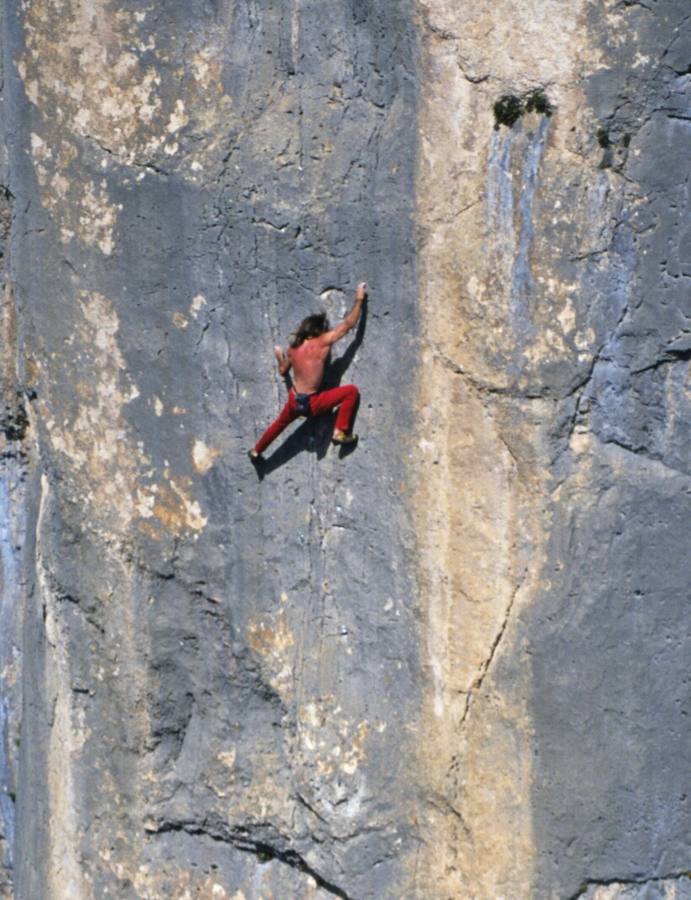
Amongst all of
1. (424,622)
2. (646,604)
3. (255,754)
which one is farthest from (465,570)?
(255,754)

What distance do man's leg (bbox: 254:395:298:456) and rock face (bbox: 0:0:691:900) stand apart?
100 mm

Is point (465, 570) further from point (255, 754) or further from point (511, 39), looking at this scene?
point (511, 39)

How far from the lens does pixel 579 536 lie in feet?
18.9

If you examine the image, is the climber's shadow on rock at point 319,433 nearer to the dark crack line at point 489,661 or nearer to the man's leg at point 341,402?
the man's leg at point 341,402

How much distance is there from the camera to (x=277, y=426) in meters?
6.04

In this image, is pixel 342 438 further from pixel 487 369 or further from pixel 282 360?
pixel 487 369

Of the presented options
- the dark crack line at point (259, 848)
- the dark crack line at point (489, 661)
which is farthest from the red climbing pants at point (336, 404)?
the dark crack line at point (259, 848)

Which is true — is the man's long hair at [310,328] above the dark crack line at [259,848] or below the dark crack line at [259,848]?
above

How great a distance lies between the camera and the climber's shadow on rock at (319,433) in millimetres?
5992

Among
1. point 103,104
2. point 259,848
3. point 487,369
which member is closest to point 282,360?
point 487,369

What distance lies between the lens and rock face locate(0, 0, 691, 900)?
569 cm

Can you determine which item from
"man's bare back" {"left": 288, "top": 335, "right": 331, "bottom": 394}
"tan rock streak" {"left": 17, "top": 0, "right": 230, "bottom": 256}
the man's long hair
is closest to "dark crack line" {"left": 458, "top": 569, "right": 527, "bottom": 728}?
"man's bare back" {"left": 288, "top": 335, "right": 331, "bottom": 394}

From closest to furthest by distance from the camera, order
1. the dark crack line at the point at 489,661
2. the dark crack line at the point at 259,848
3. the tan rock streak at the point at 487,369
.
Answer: the tan rock streak at the point at 487,369 → the dark crack line at the point at 489,661 → the dark crack line at the point at 259,848

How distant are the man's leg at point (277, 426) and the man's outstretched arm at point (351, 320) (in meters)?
0.29
